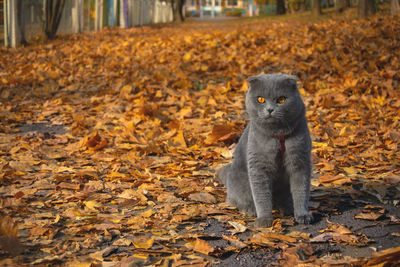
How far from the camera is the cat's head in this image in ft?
10.2

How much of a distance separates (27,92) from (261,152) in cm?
656

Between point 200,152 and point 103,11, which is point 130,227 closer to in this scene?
point 200,152

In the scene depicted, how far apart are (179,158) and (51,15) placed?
13.1 meters

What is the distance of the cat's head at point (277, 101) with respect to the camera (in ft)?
10.2

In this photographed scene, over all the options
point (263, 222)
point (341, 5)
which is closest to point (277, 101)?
point (263, 222)

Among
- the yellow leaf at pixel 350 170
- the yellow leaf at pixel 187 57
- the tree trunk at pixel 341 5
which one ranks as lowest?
the yellow leaf at pixel 350 170

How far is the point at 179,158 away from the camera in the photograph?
4.99 meters

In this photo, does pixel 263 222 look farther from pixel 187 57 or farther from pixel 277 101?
pixel 187 57

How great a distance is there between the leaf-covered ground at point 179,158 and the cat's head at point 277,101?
0.76m

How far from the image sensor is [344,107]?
669 cm

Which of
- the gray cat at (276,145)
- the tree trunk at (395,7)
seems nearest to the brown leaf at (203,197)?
the gray cat at (276,145)

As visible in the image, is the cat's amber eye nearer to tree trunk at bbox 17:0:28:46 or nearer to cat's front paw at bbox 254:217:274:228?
cat's front paw at bbox 254:217:274:228

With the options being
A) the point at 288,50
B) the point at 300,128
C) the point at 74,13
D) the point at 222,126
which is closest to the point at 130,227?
the point at 300,128

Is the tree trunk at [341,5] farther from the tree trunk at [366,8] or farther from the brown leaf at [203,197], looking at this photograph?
the brown leaf at [203,197]
